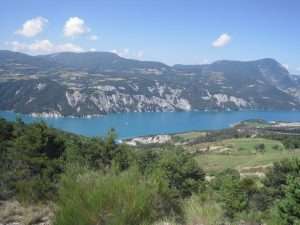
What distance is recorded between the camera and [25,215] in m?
6.21

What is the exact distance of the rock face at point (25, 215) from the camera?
5.88 metres

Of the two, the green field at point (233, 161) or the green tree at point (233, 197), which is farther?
the green field at point (233, 161)

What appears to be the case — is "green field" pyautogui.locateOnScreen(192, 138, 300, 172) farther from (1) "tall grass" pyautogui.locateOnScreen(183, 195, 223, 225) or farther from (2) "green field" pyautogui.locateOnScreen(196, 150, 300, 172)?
(1) "tall grass" pyautogui.locateOnScreen(183, 195, 223, 225)

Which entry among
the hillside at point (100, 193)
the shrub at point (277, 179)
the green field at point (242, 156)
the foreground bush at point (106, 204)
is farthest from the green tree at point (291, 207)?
the green field at point (242, 156)

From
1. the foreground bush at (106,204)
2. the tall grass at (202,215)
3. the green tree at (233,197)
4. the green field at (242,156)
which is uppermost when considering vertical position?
the foreground bush at (106,204)

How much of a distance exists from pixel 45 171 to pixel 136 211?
10.2 m

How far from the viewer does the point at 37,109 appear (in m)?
197

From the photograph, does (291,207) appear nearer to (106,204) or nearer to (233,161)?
(106,204)

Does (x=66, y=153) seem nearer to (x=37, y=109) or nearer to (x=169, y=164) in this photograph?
(x=169, y=164)

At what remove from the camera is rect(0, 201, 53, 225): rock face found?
5875 millimetres

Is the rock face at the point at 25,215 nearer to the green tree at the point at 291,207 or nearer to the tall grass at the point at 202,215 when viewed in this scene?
the tall grass at the point at 202,215

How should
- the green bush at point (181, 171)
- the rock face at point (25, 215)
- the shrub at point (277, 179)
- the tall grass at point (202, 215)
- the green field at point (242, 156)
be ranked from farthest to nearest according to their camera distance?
the green field at point (242, 156)
the green bush at point (181, 171)
the shrub at point (277, 179)
the rock face at point (25, 215)
the tall grass at point (202, 215)

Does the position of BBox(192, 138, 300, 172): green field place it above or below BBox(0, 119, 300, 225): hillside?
below

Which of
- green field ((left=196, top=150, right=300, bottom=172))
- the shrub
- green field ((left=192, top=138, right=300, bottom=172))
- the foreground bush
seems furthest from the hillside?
green field ((left=196, top=150, right=300, bottom=172))
